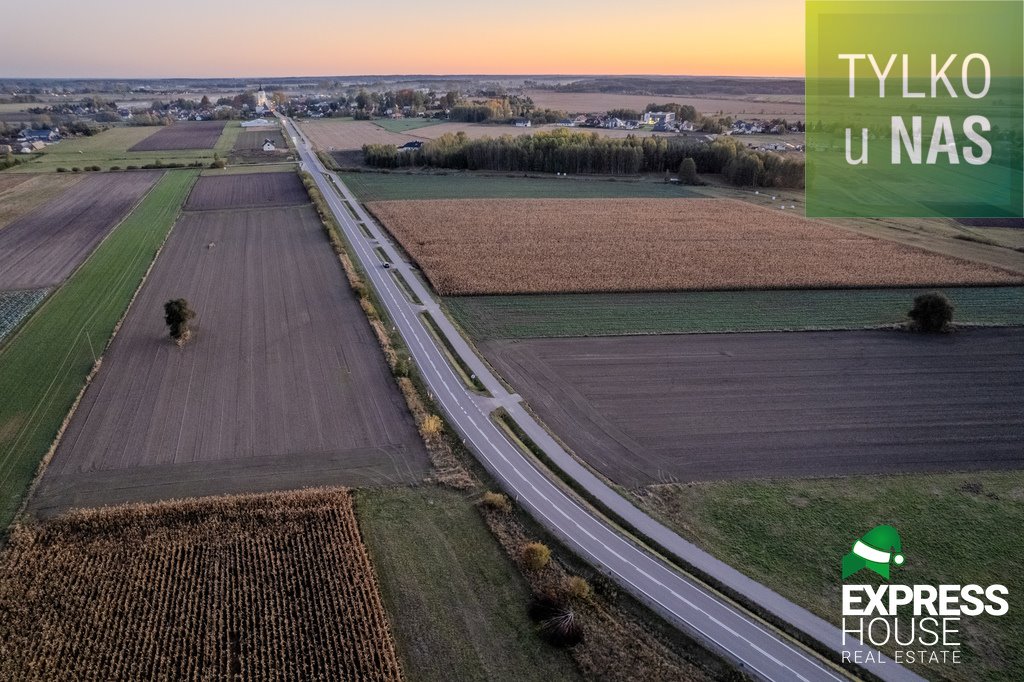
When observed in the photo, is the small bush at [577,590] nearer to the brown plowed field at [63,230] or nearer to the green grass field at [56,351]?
the green grass field at [56,351]

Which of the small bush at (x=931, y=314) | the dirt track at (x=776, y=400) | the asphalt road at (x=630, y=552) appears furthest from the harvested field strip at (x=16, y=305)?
the small bush at (x=931, y=314)

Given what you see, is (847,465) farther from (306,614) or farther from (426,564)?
(306,614)

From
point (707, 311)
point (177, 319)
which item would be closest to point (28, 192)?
point (177, 319)

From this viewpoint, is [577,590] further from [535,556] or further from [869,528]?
[869,528]

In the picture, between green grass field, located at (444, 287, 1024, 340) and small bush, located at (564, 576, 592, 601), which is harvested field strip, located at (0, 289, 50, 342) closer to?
green grass field, located at (444, 287, 1024, 340)

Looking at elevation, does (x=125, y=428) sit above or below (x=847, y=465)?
above

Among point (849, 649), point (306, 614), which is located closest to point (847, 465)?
point (849, 649)

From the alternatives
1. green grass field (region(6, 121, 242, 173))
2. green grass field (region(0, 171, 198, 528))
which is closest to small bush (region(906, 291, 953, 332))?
Result: green grass field (region(0, 171, 198, 528))
